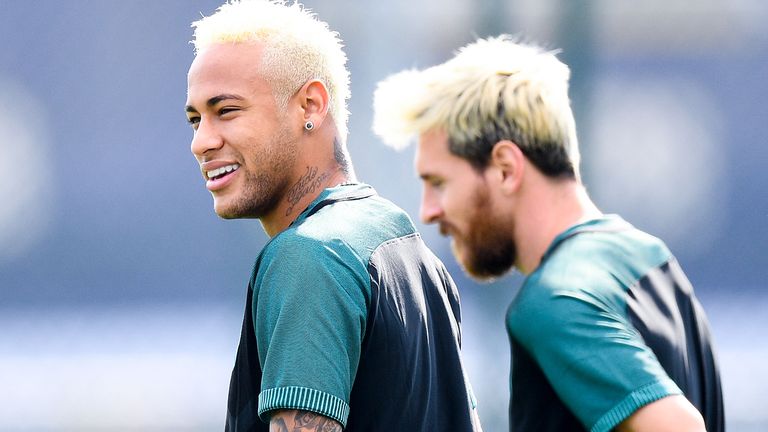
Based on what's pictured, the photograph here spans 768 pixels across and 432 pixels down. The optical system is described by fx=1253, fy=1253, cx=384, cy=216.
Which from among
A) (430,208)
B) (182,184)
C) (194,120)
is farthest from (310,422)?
(182,184)

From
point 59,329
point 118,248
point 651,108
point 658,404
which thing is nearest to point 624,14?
point 651,108

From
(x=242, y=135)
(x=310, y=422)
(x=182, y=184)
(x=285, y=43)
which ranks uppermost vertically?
(x=182, y=184)

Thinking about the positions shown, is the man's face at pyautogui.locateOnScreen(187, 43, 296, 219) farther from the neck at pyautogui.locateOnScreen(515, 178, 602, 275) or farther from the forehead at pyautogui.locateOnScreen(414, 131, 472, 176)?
the neck at pyautogui.locateOnScreen(515, 178, 602, 275)

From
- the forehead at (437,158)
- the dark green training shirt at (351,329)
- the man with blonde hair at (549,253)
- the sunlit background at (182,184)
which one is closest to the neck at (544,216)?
the man with blonde hair at (549,253)

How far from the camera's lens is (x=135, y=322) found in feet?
31.0

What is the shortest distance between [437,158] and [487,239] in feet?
0.67

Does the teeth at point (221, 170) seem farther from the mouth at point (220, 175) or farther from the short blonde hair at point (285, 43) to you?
the short blonde hair at point (285, 43)

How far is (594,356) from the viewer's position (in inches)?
83.8

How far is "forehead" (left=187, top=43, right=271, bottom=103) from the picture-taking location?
114 inches

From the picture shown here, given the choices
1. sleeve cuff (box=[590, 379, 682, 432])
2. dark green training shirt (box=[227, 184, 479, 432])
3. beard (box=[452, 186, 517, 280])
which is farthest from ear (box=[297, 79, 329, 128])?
sleeve cuff (box=[590, 379, 682, 432])

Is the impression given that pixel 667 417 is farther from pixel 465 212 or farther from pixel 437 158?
pixel 437 158

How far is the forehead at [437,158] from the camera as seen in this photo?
2.47m

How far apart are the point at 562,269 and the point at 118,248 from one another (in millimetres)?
7672

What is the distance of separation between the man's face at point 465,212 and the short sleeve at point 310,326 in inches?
8.2
